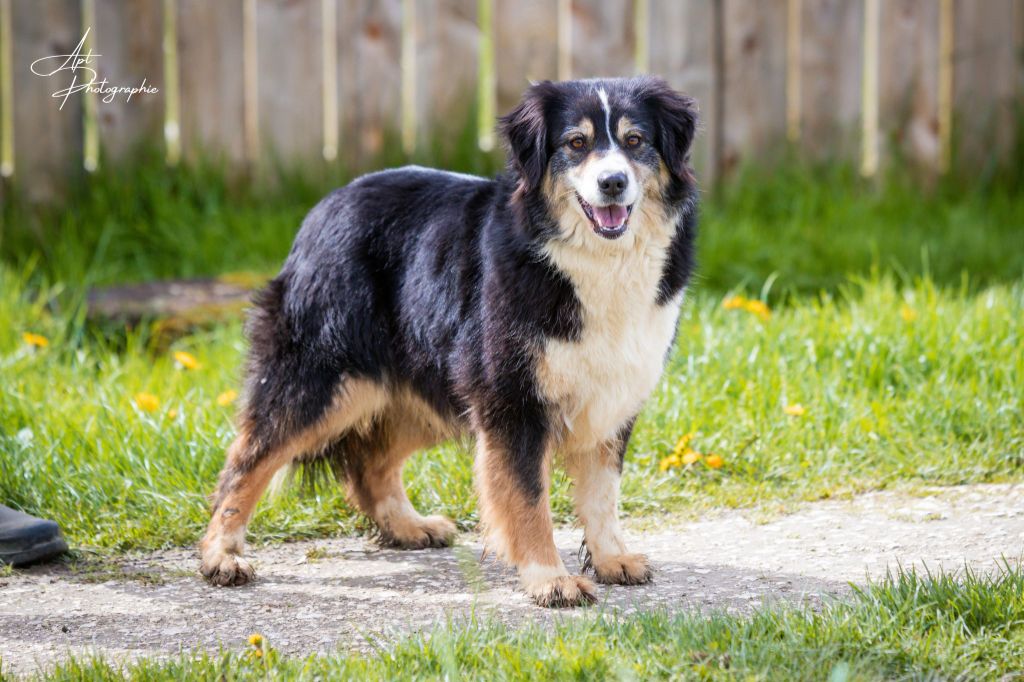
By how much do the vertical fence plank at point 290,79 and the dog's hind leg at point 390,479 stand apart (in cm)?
304

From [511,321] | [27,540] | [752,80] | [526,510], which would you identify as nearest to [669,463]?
[526,510]

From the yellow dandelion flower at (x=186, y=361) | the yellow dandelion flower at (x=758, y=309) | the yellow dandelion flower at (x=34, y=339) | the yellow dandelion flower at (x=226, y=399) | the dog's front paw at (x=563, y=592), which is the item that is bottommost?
the dog's front paw at (x=563, y=592)

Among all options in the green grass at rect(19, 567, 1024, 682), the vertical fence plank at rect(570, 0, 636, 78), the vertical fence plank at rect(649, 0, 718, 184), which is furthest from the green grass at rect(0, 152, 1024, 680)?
the vertical fence plank at rect(570, 0, 636, 78)

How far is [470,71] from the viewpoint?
691 cm

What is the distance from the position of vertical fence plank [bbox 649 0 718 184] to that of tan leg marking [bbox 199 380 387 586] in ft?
11.5

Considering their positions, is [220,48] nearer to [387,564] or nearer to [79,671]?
[387,564]

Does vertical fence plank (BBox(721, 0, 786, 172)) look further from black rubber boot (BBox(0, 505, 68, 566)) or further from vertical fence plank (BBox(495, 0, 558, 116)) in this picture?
black rubber boot (BBox(0, 505, 68, 566))

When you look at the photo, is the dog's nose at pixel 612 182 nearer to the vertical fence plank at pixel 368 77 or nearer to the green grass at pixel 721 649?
the green grass at pixel 721 649

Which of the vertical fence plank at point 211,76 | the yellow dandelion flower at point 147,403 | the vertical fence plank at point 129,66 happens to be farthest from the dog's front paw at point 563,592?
the vertical fence plank at point 129,66

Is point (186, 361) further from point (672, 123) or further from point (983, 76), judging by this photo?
point (983, 76)

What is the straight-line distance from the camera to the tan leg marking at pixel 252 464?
383 cm

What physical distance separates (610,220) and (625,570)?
0.99 meters

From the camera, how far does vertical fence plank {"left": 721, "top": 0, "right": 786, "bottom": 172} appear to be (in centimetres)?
704

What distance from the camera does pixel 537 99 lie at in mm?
3615
